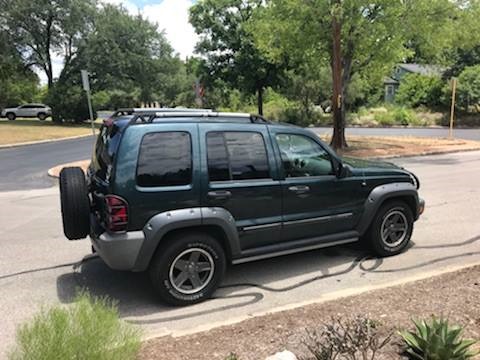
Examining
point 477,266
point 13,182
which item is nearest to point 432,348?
point 477,266

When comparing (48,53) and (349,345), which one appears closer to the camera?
(349,345)

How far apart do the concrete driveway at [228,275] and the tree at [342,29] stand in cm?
963

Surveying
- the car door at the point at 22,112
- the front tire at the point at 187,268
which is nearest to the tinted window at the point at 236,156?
the front tire at the point at 187,268

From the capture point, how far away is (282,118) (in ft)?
132

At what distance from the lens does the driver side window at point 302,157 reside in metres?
4.91

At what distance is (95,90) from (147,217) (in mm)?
39124

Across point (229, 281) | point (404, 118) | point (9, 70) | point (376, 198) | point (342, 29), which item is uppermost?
point (9, 70)

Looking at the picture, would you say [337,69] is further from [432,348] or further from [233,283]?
[432,348]

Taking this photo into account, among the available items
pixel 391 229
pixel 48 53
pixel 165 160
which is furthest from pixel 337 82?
pixel 48 53

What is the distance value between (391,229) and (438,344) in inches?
114

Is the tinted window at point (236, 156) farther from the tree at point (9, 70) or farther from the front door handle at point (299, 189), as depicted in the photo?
the tree at point (9, 70)

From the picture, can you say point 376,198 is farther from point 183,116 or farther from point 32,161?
point 32,161

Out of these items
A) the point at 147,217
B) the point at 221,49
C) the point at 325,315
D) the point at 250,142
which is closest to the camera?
the point at 325,315

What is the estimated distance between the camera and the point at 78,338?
2.67 meters
